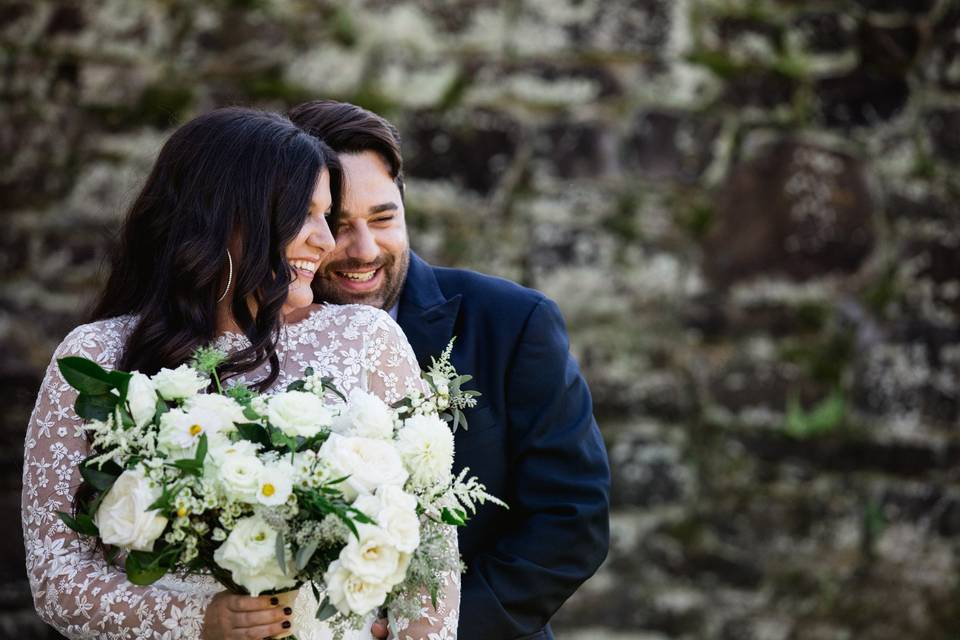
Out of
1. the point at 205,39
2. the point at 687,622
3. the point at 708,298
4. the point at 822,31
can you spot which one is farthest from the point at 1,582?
the point at 822,31

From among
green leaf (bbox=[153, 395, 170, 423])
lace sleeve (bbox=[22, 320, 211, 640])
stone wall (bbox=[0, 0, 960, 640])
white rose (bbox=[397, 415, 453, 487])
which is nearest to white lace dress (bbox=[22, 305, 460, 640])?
lace sleeve (bbox=[22, 320, 211, 640])

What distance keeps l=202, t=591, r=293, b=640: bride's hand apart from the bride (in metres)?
0.14

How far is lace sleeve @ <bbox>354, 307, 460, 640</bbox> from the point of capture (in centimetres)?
229

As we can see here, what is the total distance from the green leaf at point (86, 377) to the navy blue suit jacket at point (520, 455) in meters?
0.97

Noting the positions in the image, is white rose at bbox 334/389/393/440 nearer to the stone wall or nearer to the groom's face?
the groom's face

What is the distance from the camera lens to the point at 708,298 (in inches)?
171

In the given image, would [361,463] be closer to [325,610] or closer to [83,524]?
[325,610]

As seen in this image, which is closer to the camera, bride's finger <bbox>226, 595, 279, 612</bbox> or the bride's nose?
bride's finger <bbox>226, 595, 279, 612</bbox>

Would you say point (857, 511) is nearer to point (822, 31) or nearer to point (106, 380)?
point (822, 31)

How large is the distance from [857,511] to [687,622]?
28.2 inches

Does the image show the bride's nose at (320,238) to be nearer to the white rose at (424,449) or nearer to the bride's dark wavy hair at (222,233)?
the bride's dark wavy hair at (222,233)

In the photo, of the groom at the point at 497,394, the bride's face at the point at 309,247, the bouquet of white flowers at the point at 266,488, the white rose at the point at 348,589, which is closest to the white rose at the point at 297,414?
the bouquet of white flowers at the point at 266,488

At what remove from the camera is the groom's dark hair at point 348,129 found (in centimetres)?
300

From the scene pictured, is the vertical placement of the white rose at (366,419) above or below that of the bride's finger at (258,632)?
above
